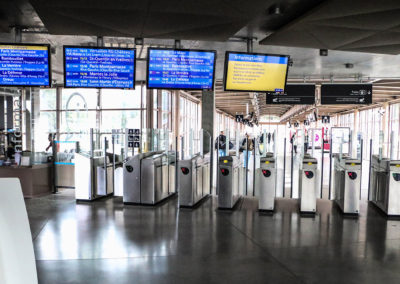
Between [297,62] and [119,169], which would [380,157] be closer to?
[297,62]

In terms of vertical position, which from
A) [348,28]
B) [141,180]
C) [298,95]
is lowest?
[141,180]

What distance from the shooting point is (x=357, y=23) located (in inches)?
174

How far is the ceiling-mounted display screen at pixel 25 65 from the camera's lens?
16.8 feet

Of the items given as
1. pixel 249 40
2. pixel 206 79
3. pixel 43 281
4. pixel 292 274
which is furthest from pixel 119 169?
pixel 292 274

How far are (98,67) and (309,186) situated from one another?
420 cm

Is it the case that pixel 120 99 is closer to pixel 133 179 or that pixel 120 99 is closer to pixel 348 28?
pixel 133 179

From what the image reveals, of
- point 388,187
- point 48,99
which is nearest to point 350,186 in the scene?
point 388,187

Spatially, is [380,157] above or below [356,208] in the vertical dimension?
above

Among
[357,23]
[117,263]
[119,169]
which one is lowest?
[117,263]

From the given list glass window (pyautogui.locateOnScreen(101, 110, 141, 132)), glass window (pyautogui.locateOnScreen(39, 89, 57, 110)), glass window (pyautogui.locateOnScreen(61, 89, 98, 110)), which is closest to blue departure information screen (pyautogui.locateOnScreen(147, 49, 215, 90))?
glass window (pyautogui.locateOnScreen(101, 110, 141, 132))

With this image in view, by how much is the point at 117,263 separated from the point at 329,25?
392 cm

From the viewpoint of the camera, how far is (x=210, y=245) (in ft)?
14.4

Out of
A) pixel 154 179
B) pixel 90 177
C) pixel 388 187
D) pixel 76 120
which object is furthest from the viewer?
pixel 76 120

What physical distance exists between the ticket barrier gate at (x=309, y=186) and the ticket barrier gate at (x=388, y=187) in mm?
1269
